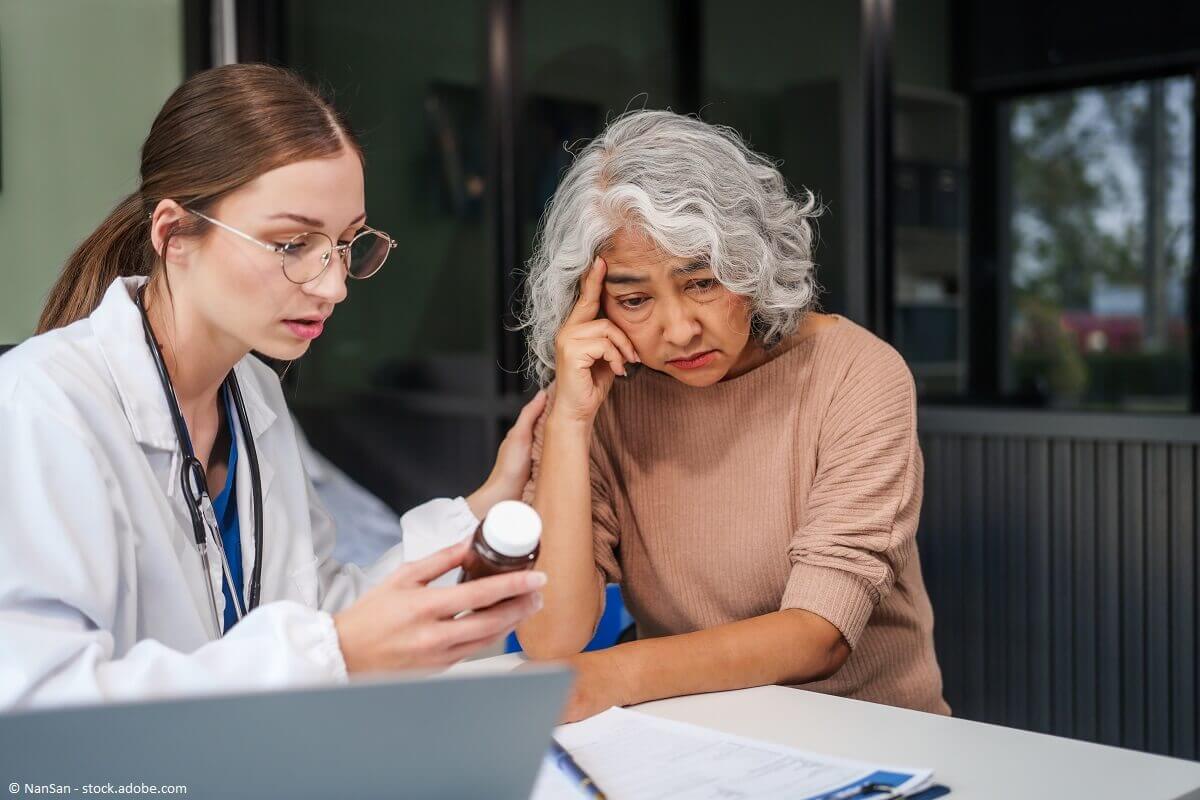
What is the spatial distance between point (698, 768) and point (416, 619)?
0.32 meters

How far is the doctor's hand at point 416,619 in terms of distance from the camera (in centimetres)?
91

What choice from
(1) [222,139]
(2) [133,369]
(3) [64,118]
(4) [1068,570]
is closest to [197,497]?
(2) [133,369]

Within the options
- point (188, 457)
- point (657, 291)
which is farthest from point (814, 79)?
point (188, 457)

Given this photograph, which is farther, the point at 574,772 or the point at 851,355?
the point at 851,355

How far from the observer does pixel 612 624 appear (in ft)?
6.58

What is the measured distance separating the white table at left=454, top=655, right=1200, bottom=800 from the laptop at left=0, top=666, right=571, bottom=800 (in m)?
0.50

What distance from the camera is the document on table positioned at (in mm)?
996

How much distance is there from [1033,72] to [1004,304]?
932mm

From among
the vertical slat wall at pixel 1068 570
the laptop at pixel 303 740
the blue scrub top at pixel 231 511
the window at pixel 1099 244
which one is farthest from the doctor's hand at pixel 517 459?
the window at pixel 1099 244

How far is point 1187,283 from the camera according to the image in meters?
4.07

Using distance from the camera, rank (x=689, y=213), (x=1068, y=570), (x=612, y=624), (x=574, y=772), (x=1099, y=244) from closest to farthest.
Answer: (x=574, y=772) → (x=689, y=213) → (x=612, y=624) → (x=1068, y=570) → (x=1099, y=244)

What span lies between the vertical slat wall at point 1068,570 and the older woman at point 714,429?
102cm

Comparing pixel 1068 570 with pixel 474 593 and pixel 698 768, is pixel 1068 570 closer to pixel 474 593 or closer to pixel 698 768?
pixel 698 768

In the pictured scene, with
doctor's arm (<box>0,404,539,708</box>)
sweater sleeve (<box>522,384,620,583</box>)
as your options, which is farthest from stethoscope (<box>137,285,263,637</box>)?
sweater sleeve (<box>522,384,620,583</box>)
